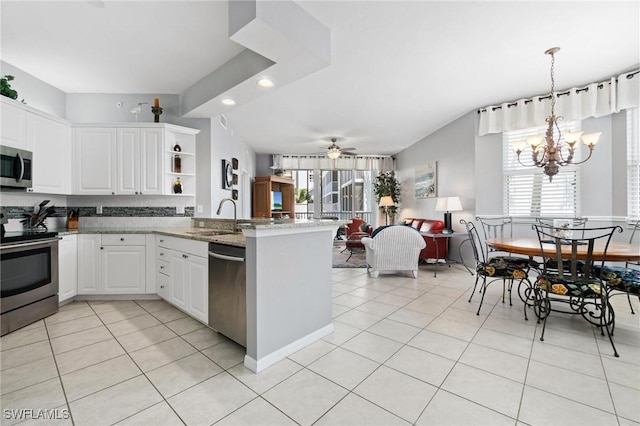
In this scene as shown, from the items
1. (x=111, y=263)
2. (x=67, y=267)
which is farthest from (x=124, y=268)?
(x=67, y=267)

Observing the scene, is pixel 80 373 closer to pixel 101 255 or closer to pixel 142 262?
pixel 142 262

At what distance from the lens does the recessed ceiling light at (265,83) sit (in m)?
2.92

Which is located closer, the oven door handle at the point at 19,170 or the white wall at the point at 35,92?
the oven door handle at the point at 19,170

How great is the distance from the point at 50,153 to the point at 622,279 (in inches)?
227

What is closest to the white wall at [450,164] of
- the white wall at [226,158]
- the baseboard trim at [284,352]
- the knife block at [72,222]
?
the baseboard trim at [284,352]

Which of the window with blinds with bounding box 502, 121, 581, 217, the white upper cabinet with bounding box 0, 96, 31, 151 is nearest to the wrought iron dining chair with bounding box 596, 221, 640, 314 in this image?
the window with blinds with bounding box 502, 121, 581, 217

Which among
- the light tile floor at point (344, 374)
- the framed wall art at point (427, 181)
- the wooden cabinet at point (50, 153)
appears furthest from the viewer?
the framed wall art at point (427, 181)

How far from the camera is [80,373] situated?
72.3 inches

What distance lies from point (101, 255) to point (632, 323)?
551cm

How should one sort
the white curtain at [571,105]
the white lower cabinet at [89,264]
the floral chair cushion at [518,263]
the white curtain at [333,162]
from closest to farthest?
the floral chair cushion at [518,263]
the white lower cabinet at [89,264]
the white curtain at [571,105]
the white curtain at [333,162]

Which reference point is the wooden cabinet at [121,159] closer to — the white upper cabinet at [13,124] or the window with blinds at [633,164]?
the white upper cabinet at [13,124]

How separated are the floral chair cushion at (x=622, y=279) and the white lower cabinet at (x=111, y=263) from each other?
4.47 metres

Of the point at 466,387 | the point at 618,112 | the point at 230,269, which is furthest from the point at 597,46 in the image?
the point at 230,269

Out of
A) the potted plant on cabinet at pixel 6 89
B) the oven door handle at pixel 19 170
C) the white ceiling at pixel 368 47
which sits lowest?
the oven door handle at pixel 19 170
